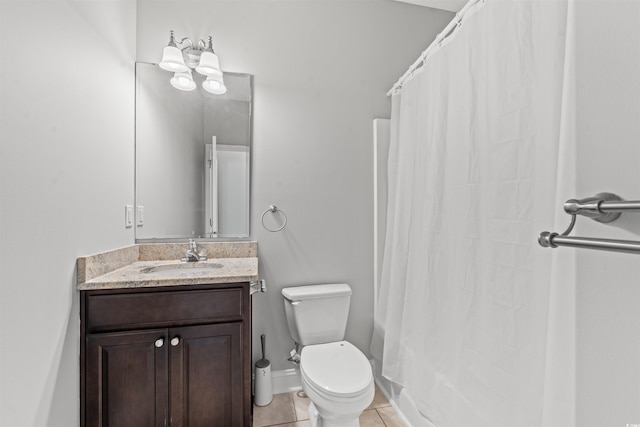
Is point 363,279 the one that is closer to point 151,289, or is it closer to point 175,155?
point 151,289

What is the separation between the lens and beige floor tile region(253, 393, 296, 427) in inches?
62.8

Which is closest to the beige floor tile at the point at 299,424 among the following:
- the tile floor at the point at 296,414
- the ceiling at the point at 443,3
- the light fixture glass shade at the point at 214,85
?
the tile floor at the point at 296,414

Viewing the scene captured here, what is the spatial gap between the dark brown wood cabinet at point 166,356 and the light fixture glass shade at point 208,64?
126cm

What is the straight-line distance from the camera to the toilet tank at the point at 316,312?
1.70m

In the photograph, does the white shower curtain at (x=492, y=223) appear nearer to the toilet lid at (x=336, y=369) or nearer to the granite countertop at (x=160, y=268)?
the toilet lid at (x=336, y=369)

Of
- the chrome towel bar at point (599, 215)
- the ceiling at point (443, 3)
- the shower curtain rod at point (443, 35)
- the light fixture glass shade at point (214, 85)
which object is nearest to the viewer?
the chrome towel bar at point (599, 215)

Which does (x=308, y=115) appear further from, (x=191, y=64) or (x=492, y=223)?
(x=492, y=223)

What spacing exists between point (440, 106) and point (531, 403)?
1136 millimetres

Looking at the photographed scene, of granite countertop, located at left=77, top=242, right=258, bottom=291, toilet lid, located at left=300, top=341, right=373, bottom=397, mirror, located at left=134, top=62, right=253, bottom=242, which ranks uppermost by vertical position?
mirror, located at left=134, top=62, right=253, bottom=242

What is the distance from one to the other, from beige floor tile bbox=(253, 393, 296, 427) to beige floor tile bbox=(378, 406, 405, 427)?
517mm

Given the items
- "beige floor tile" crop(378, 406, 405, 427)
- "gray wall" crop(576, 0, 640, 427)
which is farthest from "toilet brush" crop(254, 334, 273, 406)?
"gray wall" crop(576, 0, 640, 427)

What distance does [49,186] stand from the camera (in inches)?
39.8

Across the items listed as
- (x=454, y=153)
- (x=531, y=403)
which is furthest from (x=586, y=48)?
(x=531, y=403)

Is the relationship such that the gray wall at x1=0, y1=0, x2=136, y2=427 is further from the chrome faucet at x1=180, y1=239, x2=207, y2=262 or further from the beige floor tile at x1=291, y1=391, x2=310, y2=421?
the beige floor tile at x1=291, y1=391, x2=310, y2=421
